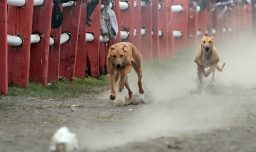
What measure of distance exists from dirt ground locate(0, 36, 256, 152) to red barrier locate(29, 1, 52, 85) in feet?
2.89

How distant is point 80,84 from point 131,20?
381cm

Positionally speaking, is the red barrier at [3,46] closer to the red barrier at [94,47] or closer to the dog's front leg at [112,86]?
the dog's front leg at [112,86]

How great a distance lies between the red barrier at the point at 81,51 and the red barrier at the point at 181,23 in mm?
7142

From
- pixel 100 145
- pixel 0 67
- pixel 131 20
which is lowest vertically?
pixel 100 145

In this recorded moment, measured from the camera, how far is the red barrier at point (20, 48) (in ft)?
35.6

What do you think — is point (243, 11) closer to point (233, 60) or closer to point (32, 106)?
point (233, 60)

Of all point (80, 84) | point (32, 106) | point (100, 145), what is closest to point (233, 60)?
point (80, 84)

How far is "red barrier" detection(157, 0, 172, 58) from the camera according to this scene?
736 inches

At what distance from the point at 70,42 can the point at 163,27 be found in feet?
21.0

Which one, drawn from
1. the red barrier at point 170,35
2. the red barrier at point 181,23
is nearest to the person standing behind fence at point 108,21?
the red barrier at point 170,35

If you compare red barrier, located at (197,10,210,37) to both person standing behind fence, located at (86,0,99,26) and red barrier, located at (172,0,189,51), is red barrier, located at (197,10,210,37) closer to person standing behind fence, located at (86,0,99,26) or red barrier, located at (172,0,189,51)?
red barrier, located at (172,0,189,51)

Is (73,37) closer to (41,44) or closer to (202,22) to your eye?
(41,44)

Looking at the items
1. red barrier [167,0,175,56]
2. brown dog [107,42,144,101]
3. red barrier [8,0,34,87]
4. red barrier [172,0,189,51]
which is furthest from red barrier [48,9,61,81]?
red barrier [172,0,189,51]

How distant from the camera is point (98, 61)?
14312 millimetres
